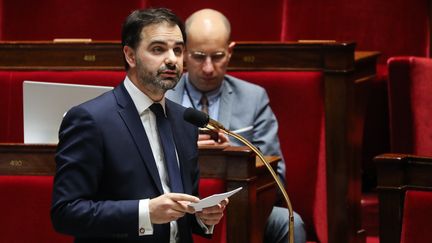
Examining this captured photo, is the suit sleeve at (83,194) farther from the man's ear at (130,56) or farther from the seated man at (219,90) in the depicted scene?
the seated man at (219,90)

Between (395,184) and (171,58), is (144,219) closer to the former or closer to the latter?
Result: (171,58)

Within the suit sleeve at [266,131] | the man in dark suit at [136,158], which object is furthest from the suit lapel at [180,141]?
the suit sleeve at [266,131]

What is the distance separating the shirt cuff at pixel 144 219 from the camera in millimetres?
581

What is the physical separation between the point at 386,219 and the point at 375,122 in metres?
0.36

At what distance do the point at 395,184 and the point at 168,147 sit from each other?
21cm

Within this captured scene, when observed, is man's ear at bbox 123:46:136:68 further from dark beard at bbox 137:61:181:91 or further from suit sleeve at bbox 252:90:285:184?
suit sleeve at bbox 252:90:285:184

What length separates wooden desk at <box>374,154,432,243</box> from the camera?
725 millimetres

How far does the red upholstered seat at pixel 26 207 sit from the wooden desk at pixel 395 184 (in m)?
0.28

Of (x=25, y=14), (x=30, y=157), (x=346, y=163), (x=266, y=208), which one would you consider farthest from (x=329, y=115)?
A: (x=25, y=14)

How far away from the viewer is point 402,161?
2.40 ft

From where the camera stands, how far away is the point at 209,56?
962 millimetres

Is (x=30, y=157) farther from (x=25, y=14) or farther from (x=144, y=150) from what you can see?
(x=25, y=14)

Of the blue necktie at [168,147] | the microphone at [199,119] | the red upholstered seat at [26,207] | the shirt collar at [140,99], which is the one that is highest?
the shirt collar at [140,99]

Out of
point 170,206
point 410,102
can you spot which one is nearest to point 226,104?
point 410,102
